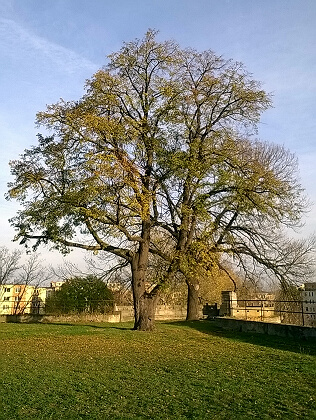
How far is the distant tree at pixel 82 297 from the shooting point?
107 feet

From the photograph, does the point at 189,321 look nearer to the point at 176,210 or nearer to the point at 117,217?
the point at 176,210

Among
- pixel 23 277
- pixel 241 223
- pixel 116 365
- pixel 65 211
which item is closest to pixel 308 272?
pixel 241 223

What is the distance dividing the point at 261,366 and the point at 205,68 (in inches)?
638

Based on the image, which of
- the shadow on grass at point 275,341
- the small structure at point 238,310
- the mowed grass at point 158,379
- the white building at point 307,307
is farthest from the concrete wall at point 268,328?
the small structure at point 238,310

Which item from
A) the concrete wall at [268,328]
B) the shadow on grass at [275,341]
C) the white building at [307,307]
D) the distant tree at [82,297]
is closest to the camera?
the shadow on grass at [275,341]

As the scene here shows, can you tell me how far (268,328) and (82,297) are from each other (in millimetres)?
17346

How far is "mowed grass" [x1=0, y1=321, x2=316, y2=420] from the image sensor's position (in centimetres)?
727

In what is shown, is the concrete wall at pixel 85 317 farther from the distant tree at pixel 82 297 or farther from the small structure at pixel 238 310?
the small structure at pixel 238 310

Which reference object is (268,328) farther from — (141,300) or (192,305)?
(192,305)

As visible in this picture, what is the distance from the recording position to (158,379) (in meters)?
9.84

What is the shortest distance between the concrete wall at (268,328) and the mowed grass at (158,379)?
660 mm

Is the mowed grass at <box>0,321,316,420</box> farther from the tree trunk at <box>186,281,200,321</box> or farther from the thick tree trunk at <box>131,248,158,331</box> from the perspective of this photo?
the tree trunk at <box>186,281,200,321</box>

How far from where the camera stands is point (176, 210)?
846 inches

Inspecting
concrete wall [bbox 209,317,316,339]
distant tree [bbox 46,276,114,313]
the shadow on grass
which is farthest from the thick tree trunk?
distant tree [bbox 46,276,114,313]
